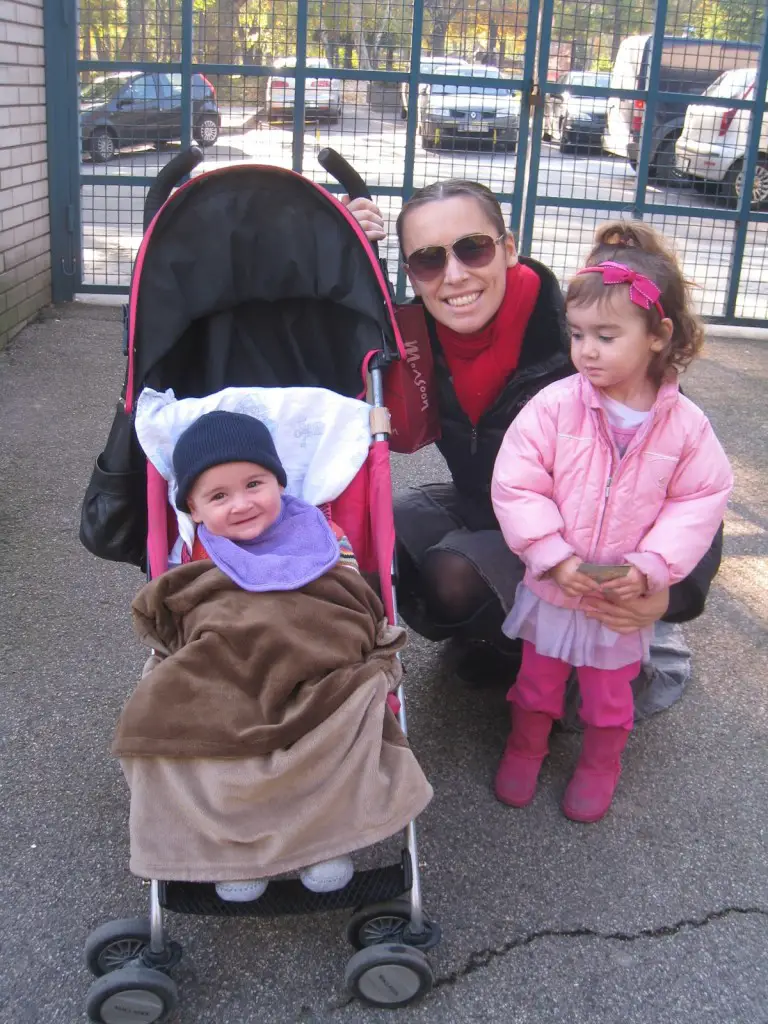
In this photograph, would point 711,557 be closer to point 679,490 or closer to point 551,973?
point 679,490

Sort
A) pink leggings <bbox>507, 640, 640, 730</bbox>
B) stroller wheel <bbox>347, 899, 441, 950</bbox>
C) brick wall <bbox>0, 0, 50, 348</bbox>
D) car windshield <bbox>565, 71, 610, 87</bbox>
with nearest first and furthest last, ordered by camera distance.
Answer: stroller wheel <bbox>347, 899, 441, 950</bbox> → pink leggings <bbox>507, 640, 640, 730</bbox> → brick wall <bbox>0, 0, 50, 348</bbox> → car windshield <bbox>565, 71, 610, 87</bbox>

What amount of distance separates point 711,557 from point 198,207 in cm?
169

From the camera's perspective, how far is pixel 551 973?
2.25 metres

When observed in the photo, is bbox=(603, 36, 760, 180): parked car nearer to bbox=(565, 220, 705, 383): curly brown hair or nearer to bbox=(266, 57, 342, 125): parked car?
bbox=(266, 57, 342, 125): parked car

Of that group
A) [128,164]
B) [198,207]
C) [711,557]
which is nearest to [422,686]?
[711,557]

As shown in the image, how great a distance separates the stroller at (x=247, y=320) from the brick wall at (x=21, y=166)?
377 cm

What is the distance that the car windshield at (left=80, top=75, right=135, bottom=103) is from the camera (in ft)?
21.9

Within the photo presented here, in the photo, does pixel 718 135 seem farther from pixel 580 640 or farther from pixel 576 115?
pixel 580 640

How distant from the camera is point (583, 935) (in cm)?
236

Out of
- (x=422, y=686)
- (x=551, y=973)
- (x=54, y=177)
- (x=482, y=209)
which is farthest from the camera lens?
(x=54, y=177)

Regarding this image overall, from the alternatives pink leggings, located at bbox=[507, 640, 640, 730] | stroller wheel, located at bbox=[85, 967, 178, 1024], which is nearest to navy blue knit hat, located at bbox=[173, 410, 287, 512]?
pink leggings, located at bbox=[507, 640, 640, 730]

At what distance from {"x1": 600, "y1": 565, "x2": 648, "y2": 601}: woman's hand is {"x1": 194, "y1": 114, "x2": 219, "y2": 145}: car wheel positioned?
5505mm

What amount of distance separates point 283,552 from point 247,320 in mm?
945

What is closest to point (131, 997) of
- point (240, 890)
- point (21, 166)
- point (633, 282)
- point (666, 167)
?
point (240, 890)
